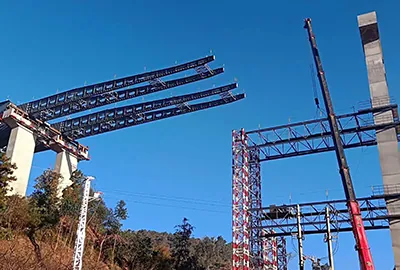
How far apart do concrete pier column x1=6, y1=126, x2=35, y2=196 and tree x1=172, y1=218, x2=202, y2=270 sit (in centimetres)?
1433

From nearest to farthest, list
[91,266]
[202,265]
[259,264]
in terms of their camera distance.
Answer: [91,266]
[259,264]
[202,265]

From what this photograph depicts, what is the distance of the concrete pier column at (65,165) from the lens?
4257cm

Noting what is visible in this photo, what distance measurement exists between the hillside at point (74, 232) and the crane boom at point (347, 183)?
14178 mm

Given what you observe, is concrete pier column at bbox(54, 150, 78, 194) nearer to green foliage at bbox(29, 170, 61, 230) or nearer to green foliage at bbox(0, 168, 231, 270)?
green foliage at bbox(0, 168, 231, 270)

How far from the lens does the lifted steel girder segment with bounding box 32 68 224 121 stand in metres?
33.3

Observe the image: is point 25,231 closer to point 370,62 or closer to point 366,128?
point 366,128

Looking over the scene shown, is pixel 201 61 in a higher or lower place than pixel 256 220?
higher

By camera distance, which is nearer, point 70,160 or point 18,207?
point 18,207

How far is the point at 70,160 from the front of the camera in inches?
1729

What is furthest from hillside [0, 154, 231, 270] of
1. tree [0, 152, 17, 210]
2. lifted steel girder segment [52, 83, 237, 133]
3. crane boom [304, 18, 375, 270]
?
crane boom [304, 18, 375, 270]

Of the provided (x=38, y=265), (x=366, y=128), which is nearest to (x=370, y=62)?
(x=366, y=128)

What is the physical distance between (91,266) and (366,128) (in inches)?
863

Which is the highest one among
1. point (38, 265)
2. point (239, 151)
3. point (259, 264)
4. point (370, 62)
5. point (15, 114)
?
point (370, 62)

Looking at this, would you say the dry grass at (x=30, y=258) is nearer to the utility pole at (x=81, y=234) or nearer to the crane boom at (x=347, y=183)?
the utility pole at (x=81, y=234)
